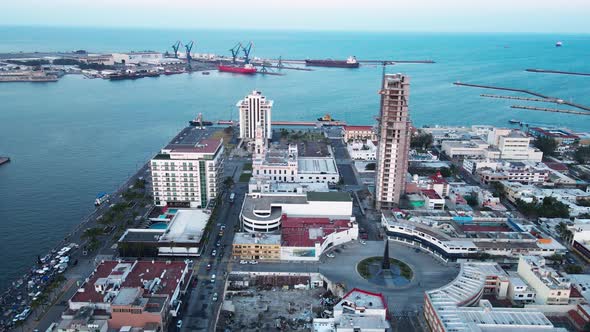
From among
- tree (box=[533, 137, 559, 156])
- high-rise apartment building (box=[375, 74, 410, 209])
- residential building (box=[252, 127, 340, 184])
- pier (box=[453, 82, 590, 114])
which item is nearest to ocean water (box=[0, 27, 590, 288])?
pier (box=[453, 82, 590, 114])

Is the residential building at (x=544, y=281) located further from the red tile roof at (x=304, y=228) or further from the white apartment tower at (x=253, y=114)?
the white apartment tower at (x=253, y=114)

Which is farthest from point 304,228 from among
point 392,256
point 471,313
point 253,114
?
point 253,114

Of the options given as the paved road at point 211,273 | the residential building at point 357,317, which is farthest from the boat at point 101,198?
the residential building at point 357,317

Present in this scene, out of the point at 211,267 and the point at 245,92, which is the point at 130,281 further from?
the point at 245,92

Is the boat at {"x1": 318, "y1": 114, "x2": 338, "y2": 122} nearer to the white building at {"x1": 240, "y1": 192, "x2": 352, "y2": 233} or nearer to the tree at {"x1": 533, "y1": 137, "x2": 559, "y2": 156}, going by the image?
the tree at {"x1": 533, "y1": 137, "x2": 559, "y2": 156}

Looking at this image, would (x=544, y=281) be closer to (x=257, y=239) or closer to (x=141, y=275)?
(x=257, y=239)

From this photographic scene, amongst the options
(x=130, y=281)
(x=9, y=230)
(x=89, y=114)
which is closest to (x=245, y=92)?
(x=89, y=114)
